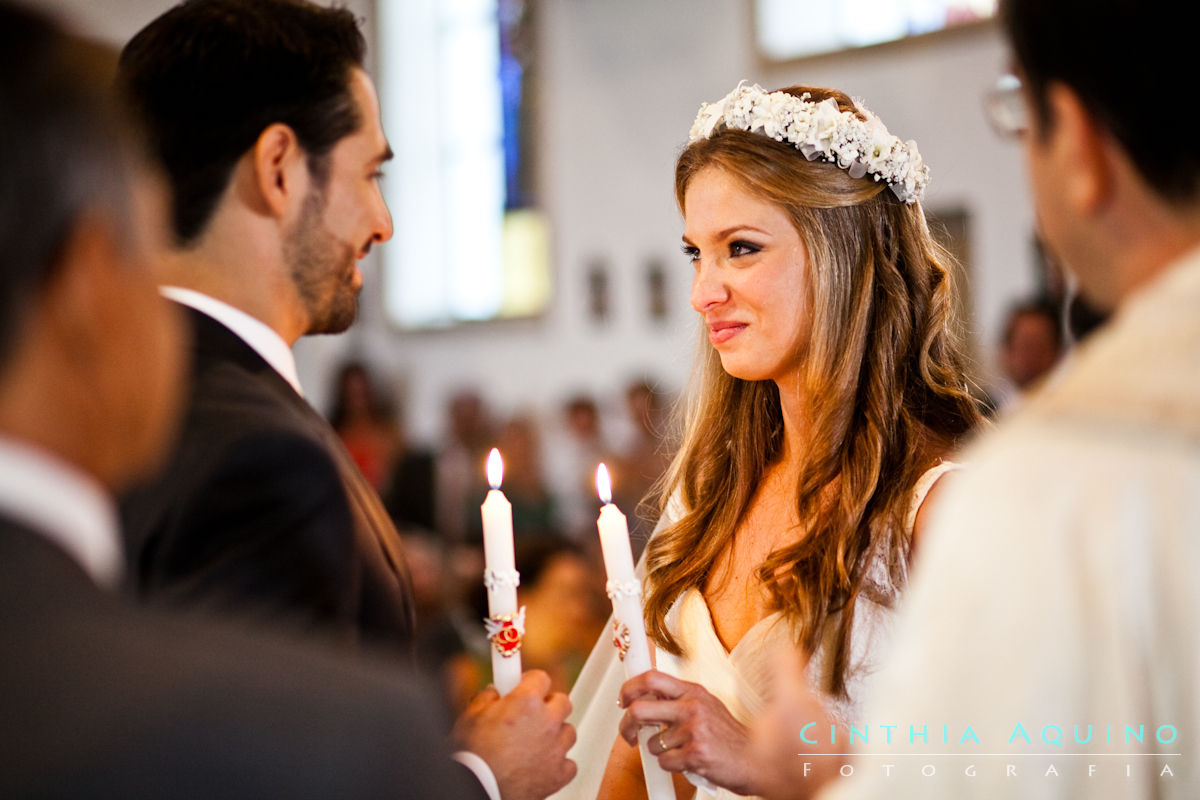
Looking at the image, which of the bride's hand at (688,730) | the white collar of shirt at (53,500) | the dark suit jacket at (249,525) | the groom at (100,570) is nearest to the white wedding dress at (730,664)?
the bride's hand at (688,730)

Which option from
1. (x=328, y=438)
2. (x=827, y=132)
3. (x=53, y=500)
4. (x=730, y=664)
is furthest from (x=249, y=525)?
(x=827, y=132)

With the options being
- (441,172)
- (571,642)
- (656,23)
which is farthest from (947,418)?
(441,172)

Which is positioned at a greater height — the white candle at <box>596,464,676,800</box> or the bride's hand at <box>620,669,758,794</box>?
the white candle at <box>596,464,676,800</box>

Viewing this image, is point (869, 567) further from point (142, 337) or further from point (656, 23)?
point (656, 23)

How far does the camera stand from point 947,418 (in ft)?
7.51

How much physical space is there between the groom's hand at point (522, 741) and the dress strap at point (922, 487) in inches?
31.3

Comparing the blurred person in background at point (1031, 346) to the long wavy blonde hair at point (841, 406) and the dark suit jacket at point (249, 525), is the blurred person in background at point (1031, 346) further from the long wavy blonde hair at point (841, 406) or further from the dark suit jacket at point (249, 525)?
the dark suit jacket at point (249, 525)

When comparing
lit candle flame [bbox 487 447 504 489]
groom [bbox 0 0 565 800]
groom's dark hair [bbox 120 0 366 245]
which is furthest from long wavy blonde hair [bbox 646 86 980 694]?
groom [bbox 0 0 565 800]

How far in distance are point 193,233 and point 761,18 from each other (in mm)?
9050

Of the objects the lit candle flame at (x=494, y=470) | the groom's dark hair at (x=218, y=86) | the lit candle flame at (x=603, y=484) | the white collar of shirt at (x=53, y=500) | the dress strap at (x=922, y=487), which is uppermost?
the groom's dark hair at (x=218, y=86)

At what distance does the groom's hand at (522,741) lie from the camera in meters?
1.58

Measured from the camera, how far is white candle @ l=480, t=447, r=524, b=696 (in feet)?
5.04

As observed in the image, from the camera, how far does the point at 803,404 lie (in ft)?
7.72

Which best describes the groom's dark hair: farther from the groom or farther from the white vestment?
the white vestment
